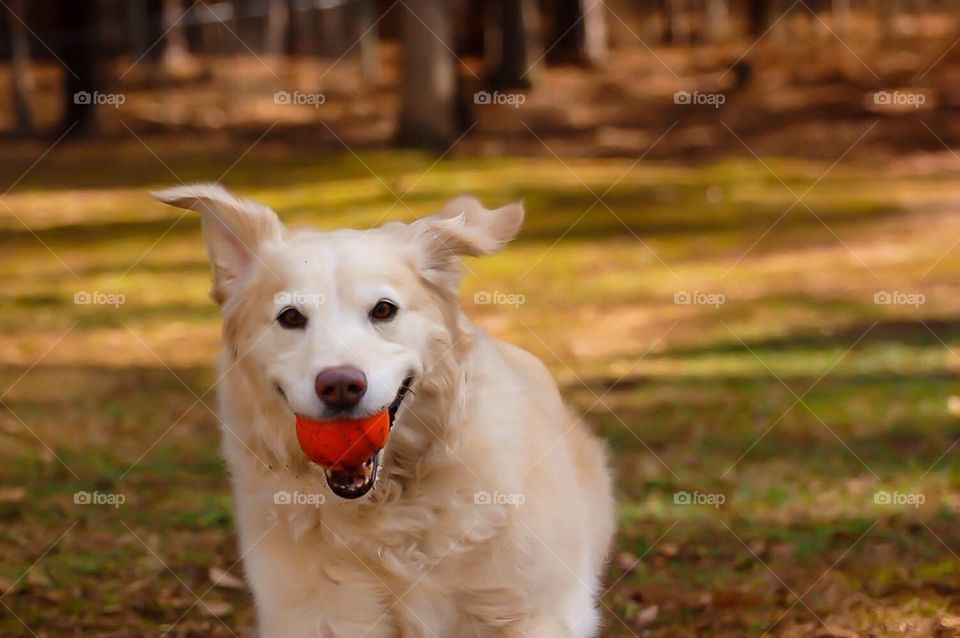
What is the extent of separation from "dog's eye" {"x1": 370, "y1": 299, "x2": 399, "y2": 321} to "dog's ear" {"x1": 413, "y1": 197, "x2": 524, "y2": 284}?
26 centimetres

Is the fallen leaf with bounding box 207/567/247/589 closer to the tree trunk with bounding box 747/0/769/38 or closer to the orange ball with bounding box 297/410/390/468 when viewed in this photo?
the orange ball with bounding box 297/410/390/468

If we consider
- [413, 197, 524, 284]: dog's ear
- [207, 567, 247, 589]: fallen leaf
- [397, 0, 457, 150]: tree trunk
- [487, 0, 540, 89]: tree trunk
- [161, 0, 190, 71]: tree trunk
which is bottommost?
[161, 0, 190, 71]: tree trunk

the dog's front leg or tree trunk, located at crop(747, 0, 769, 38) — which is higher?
the dog's front leg

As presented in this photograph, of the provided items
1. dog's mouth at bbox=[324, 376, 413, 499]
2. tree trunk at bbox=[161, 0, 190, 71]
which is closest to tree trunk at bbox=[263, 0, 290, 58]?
tree trunk at bbox=[161, 0, 190, 71]

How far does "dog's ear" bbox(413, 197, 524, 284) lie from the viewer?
4.39 m

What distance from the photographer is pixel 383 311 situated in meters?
4.09

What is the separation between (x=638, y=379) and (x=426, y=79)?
11.2 metres

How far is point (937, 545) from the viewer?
19.2ft

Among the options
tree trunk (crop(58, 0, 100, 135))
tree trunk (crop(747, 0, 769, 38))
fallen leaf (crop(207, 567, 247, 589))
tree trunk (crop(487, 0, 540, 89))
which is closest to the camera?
fallen leaf (crop(207, 567, 247, 589))

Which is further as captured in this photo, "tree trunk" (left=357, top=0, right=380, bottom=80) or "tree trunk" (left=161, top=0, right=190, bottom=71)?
"tree trunk" (left=357, top=0, right=380, bottom=80)

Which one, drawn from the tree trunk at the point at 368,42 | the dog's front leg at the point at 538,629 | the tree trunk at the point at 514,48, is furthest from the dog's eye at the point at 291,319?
the tree trunk at the point at 368,42

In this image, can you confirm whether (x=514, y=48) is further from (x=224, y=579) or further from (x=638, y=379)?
(x=224, y=579)

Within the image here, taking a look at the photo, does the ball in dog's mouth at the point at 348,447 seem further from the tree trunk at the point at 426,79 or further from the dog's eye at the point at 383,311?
the tree trunk at the point at 426,79

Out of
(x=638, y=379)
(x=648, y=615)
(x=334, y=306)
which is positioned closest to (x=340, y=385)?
(x=334, y=306)
